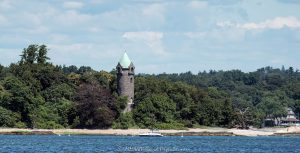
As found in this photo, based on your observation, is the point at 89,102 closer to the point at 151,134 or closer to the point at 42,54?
the point at 151,134

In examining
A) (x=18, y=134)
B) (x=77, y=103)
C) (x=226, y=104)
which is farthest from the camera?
(x=226, y=104)

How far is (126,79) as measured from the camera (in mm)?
135625

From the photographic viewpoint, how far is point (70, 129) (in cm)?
12938

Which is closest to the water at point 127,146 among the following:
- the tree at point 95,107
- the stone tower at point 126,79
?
the tree at point 95,107

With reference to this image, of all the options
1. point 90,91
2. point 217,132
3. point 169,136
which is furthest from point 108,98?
point 217,132

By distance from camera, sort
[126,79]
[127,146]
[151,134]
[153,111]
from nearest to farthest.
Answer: [127,146]
[151,134]
[153,111]
[126,79]

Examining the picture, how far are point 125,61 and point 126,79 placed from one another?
3.13 metres

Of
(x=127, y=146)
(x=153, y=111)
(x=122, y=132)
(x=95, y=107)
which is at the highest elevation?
(x=95, y=107)

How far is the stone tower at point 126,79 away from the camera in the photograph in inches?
5330

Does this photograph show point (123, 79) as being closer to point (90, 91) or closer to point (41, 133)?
point (90, 91)

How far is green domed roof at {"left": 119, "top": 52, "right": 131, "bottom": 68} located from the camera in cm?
13612

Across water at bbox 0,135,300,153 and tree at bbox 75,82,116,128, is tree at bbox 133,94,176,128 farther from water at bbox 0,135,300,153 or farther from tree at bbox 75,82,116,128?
water at bbox 0,135,300,153

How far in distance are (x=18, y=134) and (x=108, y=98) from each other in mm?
15274

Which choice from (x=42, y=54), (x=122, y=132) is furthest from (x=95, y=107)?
(x=42, y=54)
